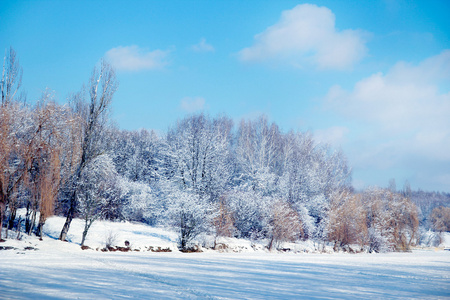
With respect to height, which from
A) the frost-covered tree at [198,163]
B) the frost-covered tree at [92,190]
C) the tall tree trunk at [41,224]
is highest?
the frost-covered tree at [198,163]

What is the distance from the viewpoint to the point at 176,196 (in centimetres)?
2569

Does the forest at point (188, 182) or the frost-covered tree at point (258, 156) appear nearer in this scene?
the forest at point (188, 182)

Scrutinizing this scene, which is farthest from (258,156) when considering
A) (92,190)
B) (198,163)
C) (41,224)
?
(41,224)

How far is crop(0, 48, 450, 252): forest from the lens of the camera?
56.9ft

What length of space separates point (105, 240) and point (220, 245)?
9.24m

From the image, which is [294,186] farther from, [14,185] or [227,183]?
[14,185]

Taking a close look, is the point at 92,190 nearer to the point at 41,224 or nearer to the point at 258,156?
the point at 41,224

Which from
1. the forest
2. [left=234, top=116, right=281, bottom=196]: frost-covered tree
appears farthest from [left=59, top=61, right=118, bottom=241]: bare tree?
[left=234, top=116, right=281, bottom=196]: frost-covered tree

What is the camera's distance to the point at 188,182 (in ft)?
103

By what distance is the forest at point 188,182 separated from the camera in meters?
17.3

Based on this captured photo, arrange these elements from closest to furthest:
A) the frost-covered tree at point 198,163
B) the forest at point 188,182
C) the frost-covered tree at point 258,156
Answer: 1. the forest at point 188,182
2. the frost-covered tree at point 198,163
3. the frost-covered tree at point 258,156

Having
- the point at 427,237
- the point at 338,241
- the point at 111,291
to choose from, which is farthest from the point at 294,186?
the point at 427,237

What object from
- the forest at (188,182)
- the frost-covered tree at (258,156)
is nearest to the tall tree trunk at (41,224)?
the forest at (188,182)

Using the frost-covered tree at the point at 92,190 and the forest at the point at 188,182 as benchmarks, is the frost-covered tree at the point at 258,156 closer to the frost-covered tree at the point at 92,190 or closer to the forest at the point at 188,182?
the forest at the point at 188,182
